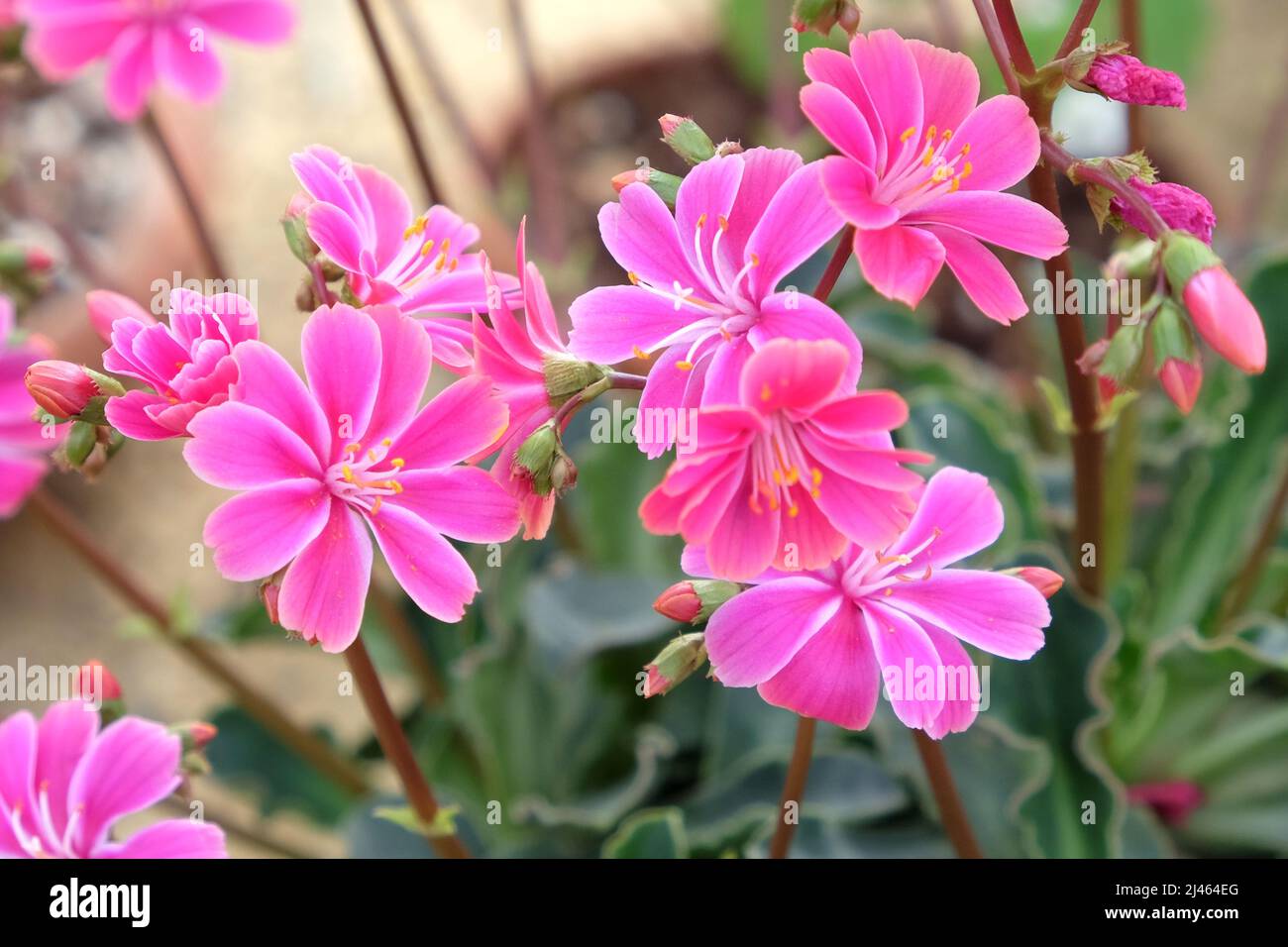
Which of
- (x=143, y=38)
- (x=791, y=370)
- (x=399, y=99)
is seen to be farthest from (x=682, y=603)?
(x=143, y=38)

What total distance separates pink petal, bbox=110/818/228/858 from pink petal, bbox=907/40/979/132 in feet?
1.48

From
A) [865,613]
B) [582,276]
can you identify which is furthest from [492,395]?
[582,276]

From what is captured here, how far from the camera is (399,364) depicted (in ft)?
1.61

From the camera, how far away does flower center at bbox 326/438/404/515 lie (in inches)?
19.6

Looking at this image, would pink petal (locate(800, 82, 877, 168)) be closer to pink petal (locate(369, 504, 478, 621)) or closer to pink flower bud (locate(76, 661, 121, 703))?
pink petal (locate(369, 504, 478, 621))

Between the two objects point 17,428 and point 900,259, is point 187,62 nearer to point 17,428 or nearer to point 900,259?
point 17,428

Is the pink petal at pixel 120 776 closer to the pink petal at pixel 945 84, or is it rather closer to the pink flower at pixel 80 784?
the pink flower at pixel 80 784

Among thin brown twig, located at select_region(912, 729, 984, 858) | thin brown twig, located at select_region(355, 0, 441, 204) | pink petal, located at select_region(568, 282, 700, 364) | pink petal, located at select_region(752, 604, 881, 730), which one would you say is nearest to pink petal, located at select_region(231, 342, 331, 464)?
pink petal, located at select_region(568, 282, 700, 364)

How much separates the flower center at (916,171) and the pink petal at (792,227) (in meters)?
0.02

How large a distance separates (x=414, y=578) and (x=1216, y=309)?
34 centimetres

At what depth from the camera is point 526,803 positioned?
916 millimetres
